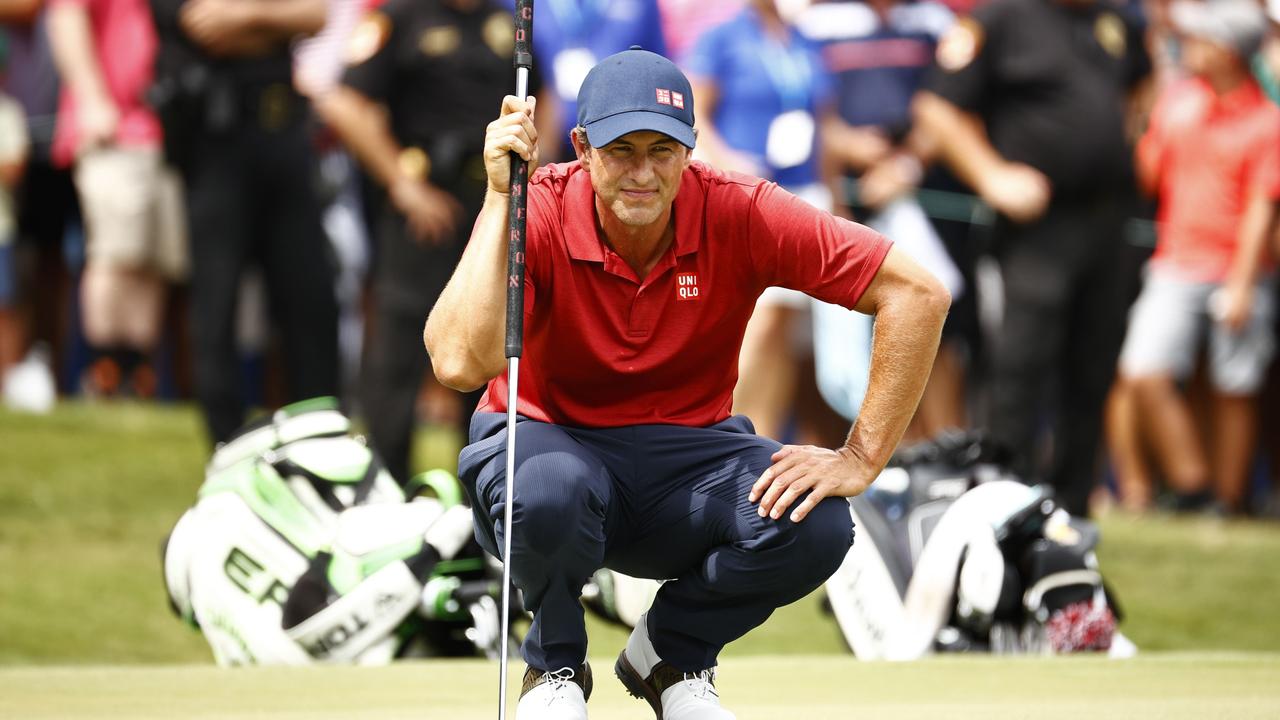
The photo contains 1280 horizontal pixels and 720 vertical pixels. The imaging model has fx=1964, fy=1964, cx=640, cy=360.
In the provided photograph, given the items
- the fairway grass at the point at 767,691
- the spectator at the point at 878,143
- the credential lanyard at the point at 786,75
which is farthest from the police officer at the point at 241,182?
the spectator at the point at 878,143

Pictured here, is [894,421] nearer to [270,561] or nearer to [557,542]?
[557,542]

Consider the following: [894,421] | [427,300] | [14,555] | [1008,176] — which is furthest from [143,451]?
[894,421]

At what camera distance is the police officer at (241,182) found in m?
8.27

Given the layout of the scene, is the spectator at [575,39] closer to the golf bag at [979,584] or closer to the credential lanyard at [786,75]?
the credential lanyard at [786,75]

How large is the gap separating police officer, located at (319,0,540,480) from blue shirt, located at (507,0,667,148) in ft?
2.92

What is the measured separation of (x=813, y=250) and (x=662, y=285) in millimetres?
365

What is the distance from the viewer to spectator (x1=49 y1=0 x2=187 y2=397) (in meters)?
9.61

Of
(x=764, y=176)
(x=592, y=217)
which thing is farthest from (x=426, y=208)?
(x=592, y=217)

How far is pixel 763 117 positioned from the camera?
30.6ft

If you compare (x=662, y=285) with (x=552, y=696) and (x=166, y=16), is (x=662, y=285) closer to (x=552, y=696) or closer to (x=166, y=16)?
(x=552, y=696)

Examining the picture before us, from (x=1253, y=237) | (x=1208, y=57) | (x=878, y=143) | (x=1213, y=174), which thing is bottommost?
(x=1253, y=237)

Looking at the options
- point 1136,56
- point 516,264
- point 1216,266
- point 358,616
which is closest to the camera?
point 516,264

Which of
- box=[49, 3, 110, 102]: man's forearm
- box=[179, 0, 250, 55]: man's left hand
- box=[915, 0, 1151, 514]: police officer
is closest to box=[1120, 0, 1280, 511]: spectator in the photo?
box=[915, 0, 1151, 514]: police officer

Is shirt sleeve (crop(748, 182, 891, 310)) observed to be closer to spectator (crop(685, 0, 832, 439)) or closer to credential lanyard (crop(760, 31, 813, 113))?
spectator (crop(685, 0, 832, 439))
